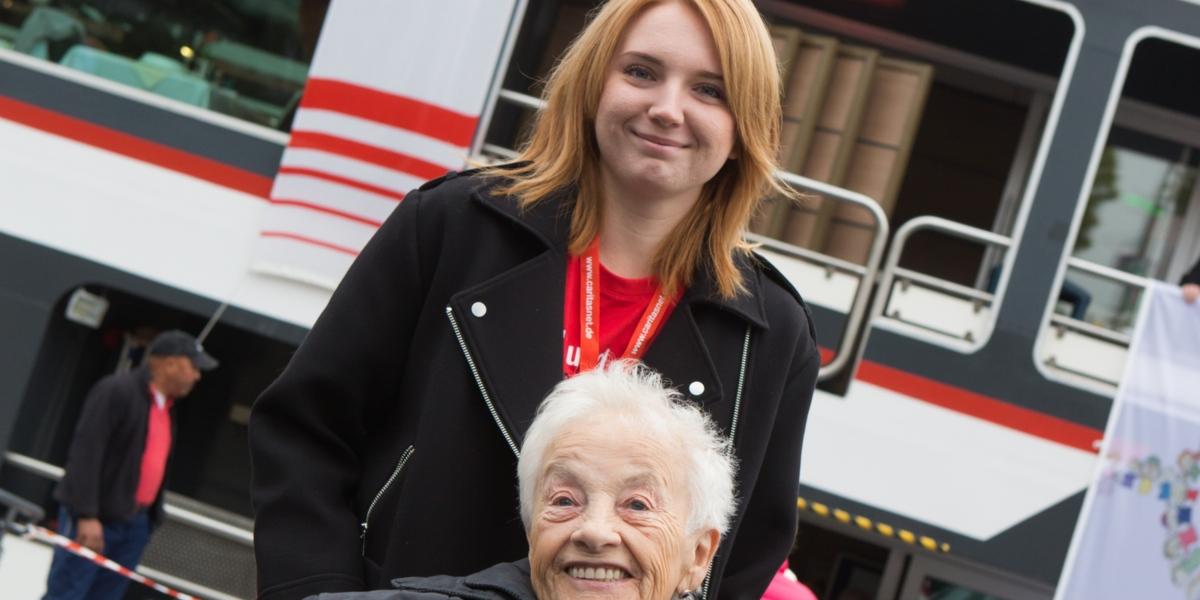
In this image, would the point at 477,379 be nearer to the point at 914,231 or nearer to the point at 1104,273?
the point at 914,231

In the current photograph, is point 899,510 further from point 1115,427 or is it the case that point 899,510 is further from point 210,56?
point 210,56

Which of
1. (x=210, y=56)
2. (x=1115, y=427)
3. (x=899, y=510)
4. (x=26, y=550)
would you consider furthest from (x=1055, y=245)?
(x=26, y=550)

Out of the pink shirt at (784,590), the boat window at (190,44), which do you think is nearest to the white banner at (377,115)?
the boat window at (190,44)

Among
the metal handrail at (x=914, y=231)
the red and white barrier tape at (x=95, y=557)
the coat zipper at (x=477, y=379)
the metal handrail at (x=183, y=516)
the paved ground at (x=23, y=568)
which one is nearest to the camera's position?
the coat zipper at (x=477, y=379)

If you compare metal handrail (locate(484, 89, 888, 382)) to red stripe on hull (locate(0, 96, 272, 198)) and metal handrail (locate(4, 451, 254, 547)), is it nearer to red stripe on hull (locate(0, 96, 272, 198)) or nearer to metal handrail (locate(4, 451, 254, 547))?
red stripe on hull (locate(0, 96, 272, 198))

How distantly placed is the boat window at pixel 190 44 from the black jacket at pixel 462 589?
16.6 ft

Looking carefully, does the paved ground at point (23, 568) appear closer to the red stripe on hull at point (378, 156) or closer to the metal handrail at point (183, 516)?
Result: the metal handrail at point (183, 516)

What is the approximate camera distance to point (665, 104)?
2051 mm

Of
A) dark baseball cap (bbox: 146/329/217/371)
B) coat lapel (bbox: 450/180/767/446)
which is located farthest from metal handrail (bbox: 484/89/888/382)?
coat lapel (bbox: 450/180/767/446)

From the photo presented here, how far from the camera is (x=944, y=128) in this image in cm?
855

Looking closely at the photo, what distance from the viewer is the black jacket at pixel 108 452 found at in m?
6.30

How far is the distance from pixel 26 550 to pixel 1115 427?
4.33m

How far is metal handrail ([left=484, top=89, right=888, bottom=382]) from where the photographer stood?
5938 mm

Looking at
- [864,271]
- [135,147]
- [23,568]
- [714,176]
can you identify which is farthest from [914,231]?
[714,176]
